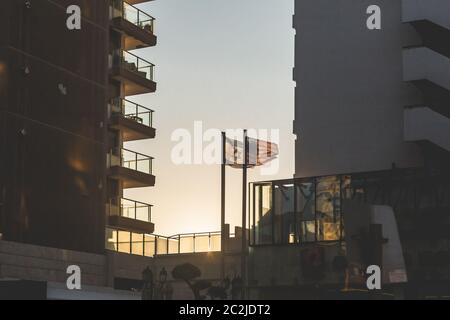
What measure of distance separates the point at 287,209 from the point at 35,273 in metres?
20.3

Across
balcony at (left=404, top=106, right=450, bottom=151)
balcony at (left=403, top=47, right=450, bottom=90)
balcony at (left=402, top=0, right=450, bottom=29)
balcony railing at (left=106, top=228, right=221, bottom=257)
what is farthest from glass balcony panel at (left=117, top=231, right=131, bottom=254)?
balcony at (left=402, top=0, right=450, bottom=29)

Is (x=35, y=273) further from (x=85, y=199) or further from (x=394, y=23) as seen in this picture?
(x=394, y=23)

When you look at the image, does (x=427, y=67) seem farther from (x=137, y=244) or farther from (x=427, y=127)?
(x=137, y=244)

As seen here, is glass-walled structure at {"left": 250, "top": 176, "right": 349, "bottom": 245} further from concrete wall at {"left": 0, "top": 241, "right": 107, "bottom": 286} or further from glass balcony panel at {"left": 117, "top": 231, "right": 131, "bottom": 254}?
concrete wall at {"left": 0, "top": 241, "right": 107, "bottom": 286}

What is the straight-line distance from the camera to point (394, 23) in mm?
65312

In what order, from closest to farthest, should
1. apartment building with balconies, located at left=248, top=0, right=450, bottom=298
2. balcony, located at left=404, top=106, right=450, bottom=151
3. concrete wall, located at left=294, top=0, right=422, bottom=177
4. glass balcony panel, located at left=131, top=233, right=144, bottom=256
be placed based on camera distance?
apartment building with balconies, located at left=248, top=0, right=450, bottom=298, balcony, located at left=404, top=106, right=450, bottom=151, concrete wall, located at left=294, top=0, right=422, bottom=177, glass balcony panel, located at left=131, top=233, right=144, bottom=256

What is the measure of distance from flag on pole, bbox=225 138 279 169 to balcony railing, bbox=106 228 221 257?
5.42 meters

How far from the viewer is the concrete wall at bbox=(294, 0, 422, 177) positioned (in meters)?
64.5

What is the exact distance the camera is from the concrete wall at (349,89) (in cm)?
6450

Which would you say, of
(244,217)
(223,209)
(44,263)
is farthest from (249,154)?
(44,263)

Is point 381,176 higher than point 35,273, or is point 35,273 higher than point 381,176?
point 381,176

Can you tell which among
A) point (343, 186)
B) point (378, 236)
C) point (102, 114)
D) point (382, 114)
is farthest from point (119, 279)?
point (378, 236)

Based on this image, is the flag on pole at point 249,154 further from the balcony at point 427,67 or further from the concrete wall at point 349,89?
the balcony at point 427,67

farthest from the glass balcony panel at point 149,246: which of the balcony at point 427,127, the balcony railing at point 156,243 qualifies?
the balcony at point 427,127
